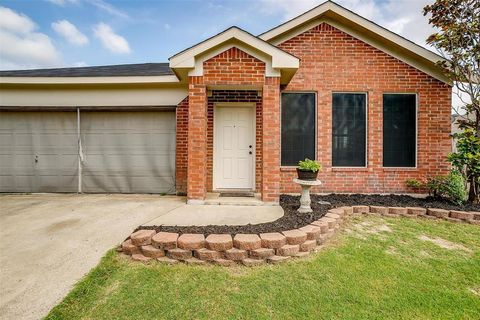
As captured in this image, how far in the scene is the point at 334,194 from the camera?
5727mm

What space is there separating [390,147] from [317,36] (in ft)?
10.7

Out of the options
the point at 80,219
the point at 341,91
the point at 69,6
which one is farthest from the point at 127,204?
the point at 69,6

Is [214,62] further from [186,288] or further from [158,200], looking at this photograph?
[186,288]

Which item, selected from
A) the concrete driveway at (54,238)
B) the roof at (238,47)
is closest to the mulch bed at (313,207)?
the concrete driveway at (54,238)

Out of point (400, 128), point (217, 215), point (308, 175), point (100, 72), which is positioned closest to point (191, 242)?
point (217, 215)

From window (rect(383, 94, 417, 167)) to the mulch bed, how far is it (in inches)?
38.6

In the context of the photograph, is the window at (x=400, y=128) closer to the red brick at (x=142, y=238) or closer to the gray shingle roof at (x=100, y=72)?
the gray shingle roof at (x=100, y=72)

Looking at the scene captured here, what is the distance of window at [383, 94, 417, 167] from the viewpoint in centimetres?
583

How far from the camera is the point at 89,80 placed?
5.77 metres

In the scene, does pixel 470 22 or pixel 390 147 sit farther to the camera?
pixel 390 147

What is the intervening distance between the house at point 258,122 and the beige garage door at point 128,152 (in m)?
0.03

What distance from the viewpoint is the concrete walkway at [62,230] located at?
2264 millimetres

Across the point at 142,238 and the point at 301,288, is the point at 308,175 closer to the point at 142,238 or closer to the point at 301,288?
the point at 301,288

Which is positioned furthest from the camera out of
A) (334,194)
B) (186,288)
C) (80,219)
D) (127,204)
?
(334,194)
